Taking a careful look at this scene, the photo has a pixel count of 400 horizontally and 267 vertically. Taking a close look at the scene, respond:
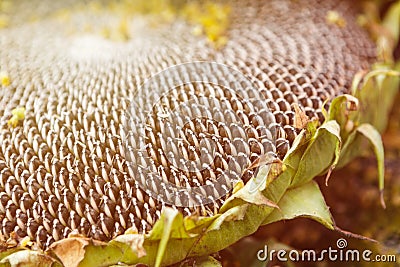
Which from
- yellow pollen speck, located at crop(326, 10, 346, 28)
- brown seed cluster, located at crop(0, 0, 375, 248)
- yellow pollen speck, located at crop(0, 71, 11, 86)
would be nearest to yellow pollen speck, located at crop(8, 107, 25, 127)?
brown seed cluster, located at crop(0, 0, 375, 248)

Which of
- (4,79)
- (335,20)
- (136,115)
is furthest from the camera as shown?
(335,20)

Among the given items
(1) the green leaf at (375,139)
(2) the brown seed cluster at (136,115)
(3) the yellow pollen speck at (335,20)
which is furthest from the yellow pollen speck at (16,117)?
(3) the yellow pollen speck at (335,20)

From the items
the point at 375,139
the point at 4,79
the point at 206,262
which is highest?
the point at 4,79

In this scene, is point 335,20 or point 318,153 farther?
point 335,20

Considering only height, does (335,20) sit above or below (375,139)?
above

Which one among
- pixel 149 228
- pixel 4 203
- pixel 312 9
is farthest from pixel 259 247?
pixel 312 9

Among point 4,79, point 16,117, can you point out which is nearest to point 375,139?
point 16,117

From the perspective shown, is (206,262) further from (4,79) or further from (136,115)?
(4,79)

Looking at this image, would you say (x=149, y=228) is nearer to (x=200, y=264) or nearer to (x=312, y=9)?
(x=200, y=264)
